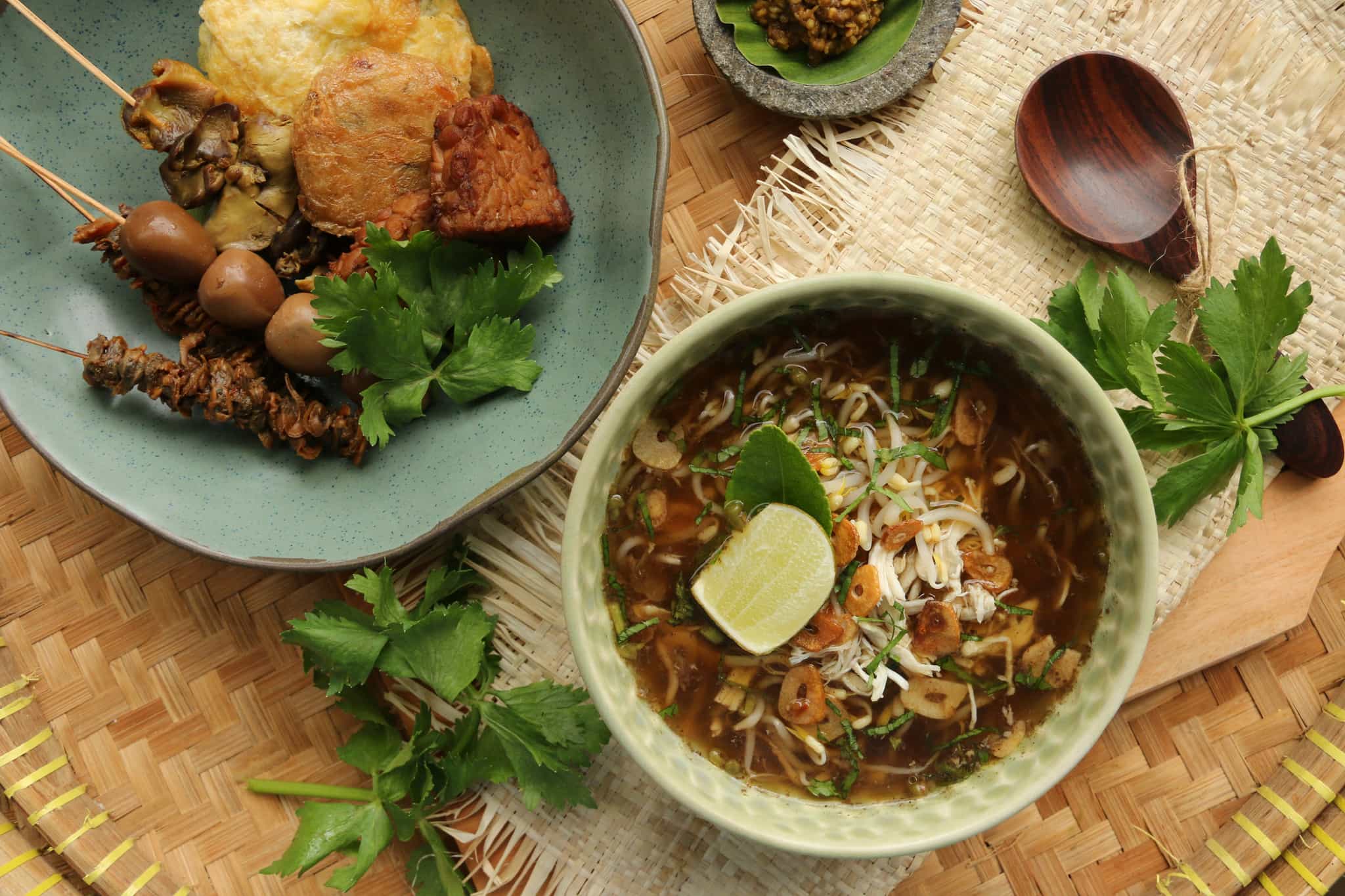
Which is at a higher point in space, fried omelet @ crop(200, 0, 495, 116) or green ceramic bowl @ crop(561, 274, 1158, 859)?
fried omelet @ crop(200, 0, 495, 116)

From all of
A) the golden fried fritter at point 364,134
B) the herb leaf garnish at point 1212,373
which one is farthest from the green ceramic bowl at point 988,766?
the golden fried fritter at point 364,134

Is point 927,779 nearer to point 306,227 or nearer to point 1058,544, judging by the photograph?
point 1058,544

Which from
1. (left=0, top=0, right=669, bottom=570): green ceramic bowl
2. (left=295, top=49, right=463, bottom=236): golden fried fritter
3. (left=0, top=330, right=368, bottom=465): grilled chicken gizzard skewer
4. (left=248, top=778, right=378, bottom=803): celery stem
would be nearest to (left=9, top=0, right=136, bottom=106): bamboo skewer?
(left=0, top=0, right=669, bottom=570): green ceramic bowl

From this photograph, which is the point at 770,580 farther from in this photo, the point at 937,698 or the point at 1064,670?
the point at 1064,670

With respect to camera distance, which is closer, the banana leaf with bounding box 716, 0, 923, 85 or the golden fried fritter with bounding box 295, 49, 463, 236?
the golden fried fritter with bounding box 295, 49, 463, 236

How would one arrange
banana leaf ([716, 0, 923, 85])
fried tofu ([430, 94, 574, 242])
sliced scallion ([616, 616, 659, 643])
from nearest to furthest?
sliced scallion ([616, 616, 659, 643]) → fried tofu ([430, 94, 574, 242]) → banana leaf ([716, 0, 923, 85])

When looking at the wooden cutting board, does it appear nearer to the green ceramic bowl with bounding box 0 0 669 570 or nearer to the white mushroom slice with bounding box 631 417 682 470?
the white mushroom slice with bounding box 631 417 682 470

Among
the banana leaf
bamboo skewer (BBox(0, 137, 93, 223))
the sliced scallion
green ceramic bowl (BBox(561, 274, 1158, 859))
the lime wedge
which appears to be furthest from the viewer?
the banana leaf

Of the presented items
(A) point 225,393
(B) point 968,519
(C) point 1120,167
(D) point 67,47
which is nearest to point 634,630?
(B) point 968,519

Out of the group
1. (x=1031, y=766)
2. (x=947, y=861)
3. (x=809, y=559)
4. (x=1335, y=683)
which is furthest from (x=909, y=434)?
(x=1335, y=683)
